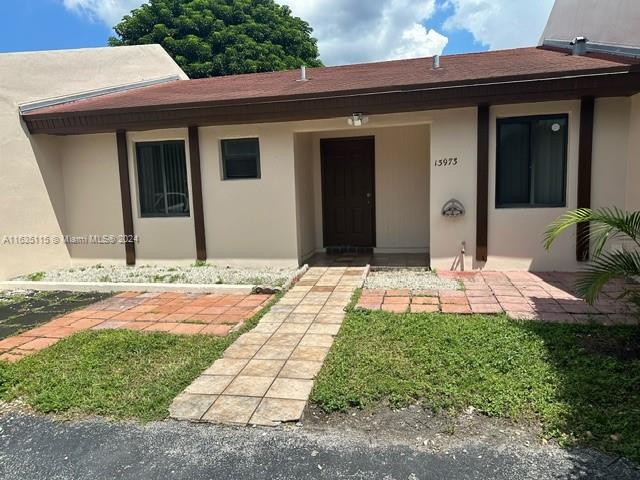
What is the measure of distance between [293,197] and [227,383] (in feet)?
15.1

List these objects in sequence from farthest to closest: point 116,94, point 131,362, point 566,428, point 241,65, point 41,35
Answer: point 241,65
point 41,35
point 116,94
point 131,362
point 566,428

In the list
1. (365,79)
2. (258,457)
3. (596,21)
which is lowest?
(258,457)

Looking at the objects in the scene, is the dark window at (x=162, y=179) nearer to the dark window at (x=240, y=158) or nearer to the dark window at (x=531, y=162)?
the dark window at (x=240, y=158)

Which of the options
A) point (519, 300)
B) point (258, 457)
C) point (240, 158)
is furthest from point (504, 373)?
point (240, 158)

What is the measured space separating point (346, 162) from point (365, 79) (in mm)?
1752

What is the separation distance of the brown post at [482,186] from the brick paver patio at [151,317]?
3557 millimetres

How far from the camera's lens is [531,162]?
7035 mm

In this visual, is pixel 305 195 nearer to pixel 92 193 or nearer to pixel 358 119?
pixel 358 119

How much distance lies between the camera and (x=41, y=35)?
16.8m

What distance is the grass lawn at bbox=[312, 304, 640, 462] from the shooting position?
9.75ft

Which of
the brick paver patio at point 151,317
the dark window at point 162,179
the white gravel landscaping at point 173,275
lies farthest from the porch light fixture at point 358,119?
the dark window at point 162,179

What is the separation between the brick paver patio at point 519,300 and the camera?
4.91m

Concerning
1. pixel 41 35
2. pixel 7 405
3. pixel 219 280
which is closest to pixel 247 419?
pixel 7 405

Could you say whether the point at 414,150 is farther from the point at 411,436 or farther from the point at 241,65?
the point at 241,65
